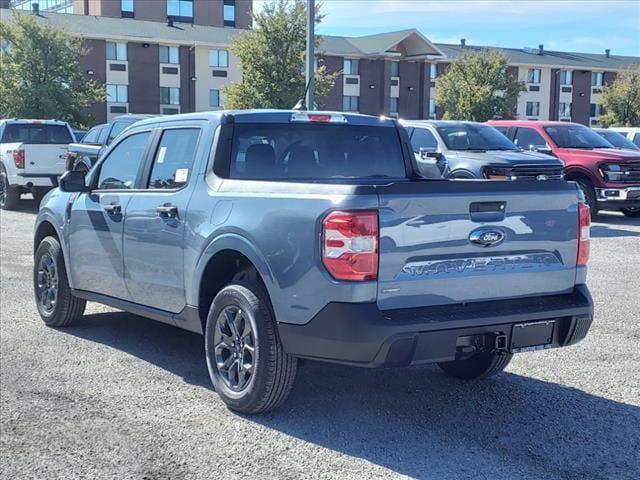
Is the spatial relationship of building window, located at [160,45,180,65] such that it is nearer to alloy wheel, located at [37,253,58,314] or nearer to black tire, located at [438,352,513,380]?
alloy wheel, located at [37,253,58,314]

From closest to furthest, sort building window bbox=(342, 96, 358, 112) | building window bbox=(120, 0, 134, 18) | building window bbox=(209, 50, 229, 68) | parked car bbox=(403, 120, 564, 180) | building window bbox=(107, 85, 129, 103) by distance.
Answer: parked car bbox=(403, 120, 564, 180) → building window bbox=(107, 85, 129, 103) → building window bbox=(209, 50, 229, 68) → building window bbox=(342, 96, 358, 112) → building window bbox=(120, 0, 134, 18)

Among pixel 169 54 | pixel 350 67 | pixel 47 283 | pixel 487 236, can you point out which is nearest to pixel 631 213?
pixel 47 283

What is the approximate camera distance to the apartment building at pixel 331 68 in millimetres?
49844

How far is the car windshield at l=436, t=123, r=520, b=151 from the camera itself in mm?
14938

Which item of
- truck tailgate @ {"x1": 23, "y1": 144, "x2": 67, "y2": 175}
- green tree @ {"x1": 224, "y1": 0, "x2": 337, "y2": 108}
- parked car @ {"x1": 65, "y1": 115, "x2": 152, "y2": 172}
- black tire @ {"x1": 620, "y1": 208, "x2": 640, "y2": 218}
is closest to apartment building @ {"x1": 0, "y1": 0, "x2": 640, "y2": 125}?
green tree @ {"x1": 224, "y1": 0, "x2": 337, "y2": 108}

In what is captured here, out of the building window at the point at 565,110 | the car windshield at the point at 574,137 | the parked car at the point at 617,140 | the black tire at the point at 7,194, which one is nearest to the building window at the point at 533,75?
the building window at the point at 565,110

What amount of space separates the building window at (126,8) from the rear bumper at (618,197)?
2448 inches

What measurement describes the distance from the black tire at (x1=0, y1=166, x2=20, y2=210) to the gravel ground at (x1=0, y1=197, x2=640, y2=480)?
1153 cm

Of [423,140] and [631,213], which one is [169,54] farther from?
[631,213]

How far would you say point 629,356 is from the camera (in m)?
6.33

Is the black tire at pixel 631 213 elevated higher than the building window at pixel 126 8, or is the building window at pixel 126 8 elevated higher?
the building window at pixel 126 8

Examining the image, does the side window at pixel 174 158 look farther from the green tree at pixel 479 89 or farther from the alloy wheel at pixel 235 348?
the green tree at pixel 479 89

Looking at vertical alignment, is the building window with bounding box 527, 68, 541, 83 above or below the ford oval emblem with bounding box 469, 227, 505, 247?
above

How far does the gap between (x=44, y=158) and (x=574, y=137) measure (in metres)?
11.4
